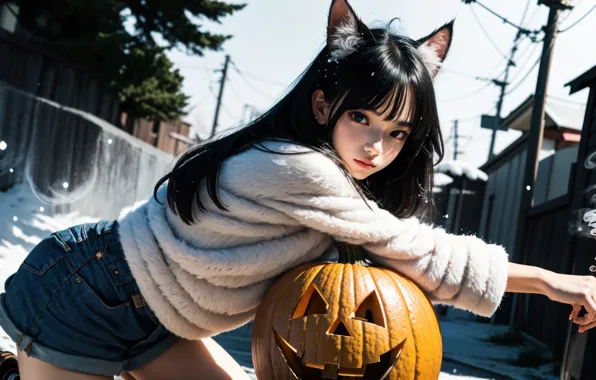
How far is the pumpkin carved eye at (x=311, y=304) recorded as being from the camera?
1644 millimetres

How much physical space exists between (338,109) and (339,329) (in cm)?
55

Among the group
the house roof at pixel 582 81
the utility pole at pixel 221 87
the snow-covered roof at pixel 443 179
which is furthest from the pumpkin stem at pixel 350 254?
the utility pole at pixel 221 87

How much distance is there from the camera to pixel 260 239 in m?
1.67

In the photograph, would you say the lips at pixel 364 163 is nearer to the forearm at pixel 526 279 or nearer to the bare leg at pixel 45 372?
the forearm at pixel 526 279

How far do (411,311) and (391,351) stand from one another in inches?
4.2

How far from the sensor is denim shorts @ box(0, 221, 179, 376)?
1.70m

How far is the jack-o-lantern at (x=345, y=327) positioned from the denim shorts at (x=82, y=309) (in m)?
0.34

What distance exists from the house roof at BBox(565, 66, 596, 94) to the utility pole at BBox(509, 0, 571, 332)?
151 centimetres

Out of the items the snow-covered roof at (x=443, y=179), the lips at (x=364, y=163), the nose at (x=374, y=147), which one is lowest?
the lips at (x=364, y=163)

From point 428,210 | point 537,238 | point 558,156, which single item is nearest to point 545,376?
point 537,238

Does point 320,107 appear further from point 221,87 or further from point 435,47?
point 221,87

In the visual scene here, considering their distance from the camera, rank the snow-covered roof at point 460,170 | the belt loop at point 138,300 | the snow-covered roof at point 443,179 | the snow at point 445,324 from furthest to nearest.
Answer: the snow-covered roof at point 460,170 → the snow-covered roof at point 443,179 → the snow at point 445,324 → the belt loop at point 138,300

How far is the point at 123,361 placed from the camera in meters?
1.78

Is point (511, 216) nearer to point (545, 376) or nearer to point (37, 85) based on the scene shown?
point (545, 376)
